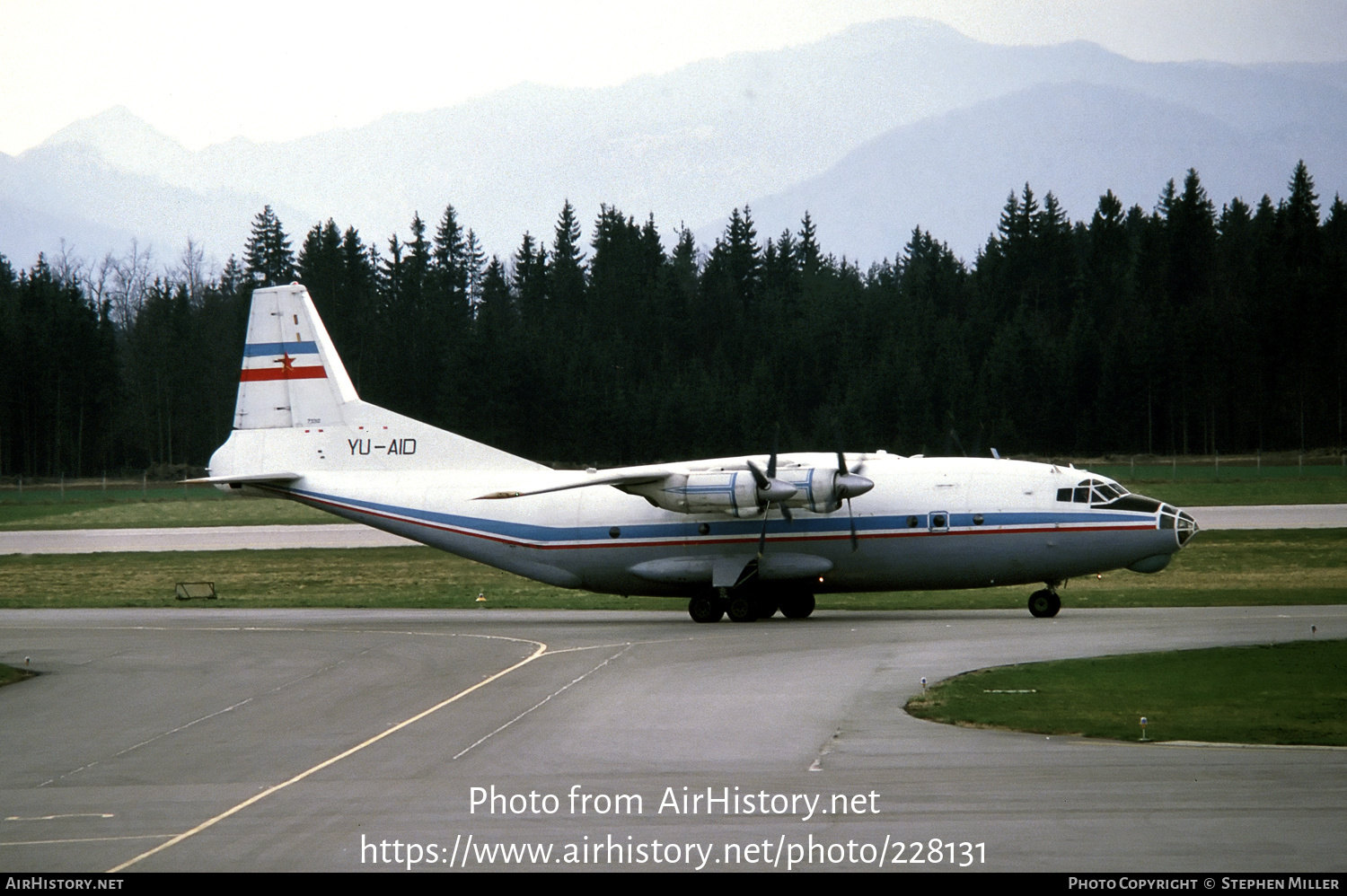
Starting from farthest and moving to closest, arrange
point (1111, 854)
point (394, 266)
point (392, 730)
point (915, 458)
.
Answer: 1. point (394, 266)
2. point (915, 458)
3. point (392, 730)
4. point (1111, 854)

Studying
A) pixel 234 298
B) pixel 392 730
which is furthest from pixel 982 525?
pixel 234 298

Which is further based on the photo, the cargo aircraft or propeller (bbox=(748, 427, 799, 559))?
the cargo aircraft

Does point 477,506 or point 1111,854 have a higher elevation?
point 477,506

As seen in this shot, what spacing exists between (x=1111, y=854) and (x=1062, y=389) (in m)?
80.5

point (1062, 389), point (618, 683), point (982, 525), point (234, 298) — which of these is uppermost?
point (234, 298)

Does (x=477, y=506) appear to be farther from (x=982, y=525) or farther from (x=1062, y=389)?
(x=1062, y=389)

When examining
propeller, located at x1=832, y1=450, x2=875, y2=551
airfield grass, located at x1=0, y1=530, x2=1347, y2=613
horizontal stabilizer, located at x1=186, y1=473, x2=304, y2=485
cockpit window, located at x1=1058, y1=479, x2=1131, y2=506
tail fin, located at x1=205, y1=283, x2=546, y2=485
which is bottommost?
airfield grass, located at x1=0, y1=530, x2=1347, y2=613

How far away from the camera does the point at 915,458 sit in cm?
3098

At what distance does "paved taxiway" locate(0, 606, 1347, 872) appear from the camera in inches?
457

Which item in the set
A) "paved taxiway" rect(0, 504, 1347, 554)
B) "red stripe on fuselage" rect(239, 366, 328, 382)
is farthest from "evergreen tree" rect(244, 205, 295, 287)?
"red stripe on fuselage" rect(239, 366, 328, 382)

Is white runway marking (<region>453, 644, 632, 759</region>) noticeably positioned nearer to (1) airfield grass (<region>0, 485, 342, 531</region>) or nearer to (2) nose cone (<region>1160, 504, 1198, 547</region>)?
(2) nose cone (<region>1160, 504, 1198, 547</region>)

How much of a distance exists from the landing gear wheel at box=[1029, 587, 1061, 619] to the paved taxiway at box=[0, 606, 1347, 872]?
0.55m

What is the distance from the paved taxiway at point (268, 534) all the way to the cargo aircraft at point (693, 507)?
737 inches

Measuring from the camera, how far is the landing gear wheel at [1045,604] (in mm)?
28984
